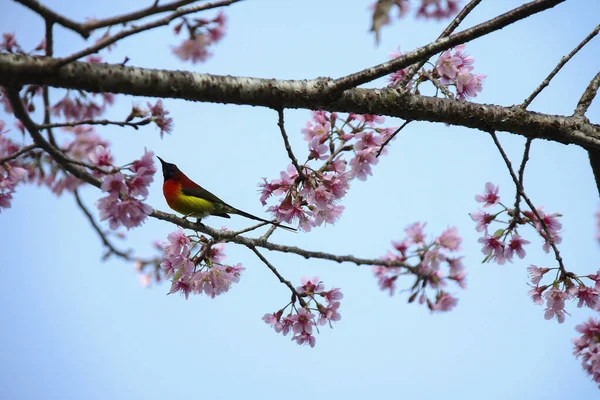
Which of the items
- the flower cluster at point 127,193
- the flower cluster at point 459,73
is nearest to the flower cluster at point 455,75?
the flower cluster at point 459,73

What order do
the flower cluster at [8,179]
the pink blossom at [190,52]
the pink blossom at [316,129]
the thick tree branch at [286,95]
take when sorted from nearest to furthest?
the thick tree branch at [286,95] < the flower cluster at [8,179] < the pink blossom at [316,129] < the pink blossom at [190,52]

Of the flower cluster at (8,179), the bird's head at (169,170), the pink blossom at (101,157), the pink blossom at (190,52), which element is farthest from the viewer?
the bird's head at (169,170)

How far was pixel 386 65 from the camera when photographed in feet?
11.2

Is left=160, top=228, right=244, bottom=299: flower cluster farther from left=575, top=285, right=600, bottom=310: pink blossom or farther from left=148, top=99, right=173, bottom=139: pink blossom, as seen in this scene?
left=575, top=285, right=600, bottom=310: pink blossom

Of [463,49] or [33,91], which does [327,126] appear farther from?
[33,91]

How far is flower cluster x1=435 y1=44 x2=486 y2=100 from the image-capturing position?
4.64 m

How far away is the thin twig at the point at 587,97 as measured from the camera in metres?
4.36

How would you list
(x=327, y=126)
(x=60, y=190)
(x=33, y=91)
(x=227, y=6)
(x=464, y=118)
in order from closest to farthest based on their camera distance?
(x=227, y=6)
(x=464, y=118)
(x=33, y=91)
(x=327, y=126)
(x=60, y=190)

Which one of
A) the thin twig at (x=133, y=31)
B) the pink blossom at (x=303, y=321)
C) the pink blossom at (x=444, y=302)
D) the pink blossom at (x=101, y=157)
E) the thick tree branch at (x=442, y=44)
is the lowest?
the pink blossom at (x=444, y=302)

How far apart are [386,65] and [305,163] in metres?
0.96

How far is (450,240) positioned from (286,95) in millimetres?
1222

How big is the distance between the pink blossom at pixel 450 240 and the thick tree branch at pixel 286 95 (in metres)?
0.85

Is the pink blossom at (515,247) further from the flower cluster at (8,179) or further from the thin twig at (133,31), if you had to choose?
the flower cluster at (8,179)

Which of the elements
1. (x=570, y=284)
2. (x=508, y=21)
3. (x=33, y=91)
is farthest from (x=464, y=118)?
(x=33, y=91)
